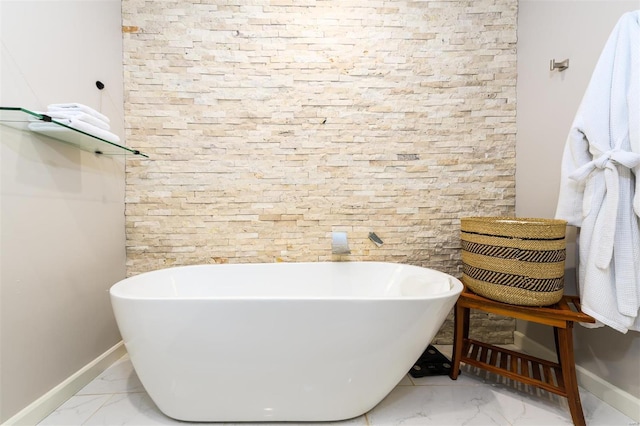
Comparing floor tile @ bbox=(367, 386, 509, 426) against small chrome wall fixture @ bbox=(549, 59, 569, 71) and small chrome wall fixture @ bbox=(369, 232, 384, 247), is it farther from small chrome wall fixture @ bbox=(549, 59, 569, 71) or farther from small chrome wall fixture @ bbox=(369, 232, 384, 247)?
small chrome wall fixture @ bbox=(549, 59, 569, 71)

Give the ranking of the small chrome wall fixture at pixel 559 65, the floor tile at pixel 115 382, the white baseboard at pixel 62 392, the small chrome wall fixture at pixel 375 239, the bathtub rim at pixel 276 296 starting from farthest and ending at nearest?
the small chrome wall fixture at pixel 375 239 < the small chrome wall fixture at pixel 559 65 < the floor tile at pixel 115 382 < the white baseboard at pixel 62 392 < the bathtub rim at pixel 276 296

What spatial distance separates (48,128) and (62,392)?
1.15 meters

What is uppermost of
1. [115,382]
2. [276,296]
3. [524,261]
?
[524,261]

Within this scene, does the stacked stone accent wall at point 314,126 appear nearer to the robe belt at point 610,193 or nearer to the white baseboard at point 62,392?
the white baseboard at point 62,392

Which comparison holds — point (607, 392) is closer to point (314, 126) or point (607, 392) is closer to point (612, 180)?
point (612, 180)

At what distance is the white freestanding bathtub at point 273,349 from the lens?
94 centimetres

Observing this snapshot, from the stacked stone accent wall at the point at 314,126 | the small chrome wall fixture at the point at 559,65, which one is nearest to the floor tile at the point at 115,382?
the stacked stone accent wall at the point at 314,126

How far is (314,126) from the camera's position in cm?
170

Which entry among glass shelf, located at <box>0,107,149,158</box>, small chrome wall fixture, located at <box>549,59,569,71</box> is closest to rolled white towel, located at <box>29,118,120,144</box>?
glass shelf, located at <box>0,107,149,158</box>

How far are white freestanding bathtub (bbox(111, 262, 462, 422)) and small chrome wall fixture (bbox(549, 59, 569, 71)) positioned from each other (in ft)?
4.49

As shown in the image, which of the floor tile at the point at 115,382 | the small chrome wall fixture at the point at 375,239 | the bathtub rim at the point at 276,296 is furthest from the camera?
the small chrome wall fixture at the point at 375,239

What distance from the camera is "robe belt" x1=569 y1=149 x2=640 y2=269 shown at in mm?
1003

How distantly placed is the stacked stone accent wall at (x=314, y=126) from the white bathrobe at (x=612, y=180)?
0.63m

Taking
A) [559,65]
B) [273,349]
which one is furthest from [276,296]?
[559,65]
